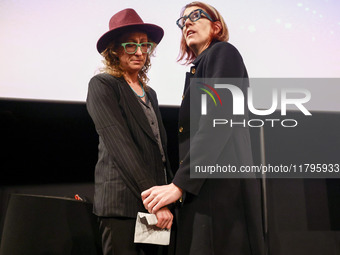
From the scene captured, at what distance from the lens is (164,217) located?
109cm

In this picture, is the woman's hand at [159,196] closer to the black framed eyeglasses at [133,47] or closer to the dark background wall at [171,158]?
the black framed eyeglasses at [133,47]

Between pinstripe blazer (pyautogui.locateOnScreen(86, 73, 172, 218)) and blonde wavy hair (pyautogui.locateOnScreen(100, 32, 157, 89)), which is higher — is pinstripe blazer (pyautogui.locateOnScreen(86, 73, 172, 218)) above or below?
below

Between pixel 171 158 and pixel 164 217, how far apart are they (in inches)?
43.2

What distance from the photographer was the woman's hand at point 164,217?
109 centimetres

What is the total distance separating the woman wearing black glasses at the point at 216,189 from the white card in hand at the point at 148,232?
0.04m

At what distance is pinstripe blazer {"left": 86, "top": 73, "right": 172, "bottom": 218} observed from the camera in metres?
1.15

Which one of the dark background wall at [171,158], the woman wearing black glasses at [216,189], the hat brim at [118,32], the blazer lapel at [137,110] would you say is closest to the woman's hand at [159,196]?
the woman wearing black glasses at [216,189]

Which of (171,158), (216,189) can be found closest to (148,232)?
(216,189)

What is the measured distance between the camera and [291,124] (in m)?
2.44

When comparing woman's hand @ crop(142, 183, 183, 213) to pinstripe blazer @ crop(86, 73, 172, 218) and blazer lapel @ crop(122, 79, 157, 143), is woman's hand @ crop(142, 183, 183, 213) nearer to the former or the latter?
pinstripe blazer @ crop(86, 73, 172, 218)

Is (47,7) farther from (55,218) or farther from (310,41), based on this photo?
(310,41)

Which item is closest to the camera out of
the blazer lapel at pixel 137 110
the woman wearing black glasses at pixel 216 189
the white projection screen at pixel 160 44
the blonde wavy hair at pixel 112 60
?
the woman wearing black glasses at pixel 216 189

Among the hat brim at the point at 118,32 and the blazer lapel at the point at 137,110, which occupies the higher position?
the hat brim at the point at 118,32

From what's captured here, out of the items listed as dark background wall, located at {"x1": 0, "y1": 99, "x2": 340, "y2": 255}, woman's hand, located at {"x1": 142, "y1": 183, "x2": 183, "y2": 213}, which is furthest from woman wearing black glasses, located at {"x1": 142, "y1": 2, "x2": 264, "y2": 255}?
dark background wall, located at {"x1": 0, "y1": 99, "x2": 340, "y2": 255}
